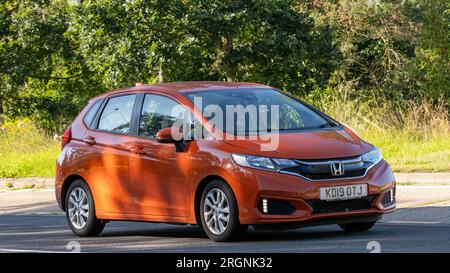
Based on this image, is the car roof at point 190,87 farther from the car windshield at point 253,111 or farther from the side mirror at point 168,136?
the side mirror at point 168,136

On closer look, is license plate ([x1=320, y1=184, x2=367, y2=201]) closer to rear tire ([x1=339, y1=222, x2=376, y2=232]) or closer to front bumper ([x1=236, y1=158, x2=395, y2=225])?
front bumper ([x1=236, y1=158, x2=395, y2=225])

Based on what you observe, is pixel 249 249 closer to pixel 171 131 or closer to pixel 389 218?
pixel 171 131

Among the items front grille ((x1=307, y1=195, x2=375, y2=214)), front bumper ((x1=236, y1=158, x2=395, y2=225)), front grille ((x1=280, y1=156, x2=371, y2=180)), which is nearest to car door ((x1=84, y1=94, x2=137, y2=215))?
front bumper ((x1=236, y1=158, x2=395, y2=225))

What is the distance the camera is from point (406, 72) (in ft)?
113

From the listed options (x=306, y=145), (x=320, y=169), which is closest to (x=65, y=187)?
(x=306, y=145)

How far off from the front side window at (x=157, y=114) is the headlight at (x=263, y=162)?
121cm

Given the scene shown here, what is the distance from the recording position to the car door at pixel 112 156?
12.3m

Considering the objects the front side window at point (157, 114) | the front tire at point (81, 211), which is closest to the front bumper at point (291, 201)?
the front side window at point (157, 114)

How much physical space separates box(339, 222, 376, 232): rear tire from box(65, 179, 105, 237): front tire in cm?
275

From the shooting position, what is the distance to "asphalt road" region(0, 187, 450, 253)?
10445 millimetres

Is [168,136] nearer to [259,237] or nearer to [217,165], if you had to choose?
[217,165]

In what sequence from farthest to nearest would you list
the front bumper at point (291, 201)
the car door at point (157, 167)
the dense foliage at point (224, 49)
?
1. the dense foliage at point (224, 49)
2. the car door at point (157, 167)
3. the front bumper at point (291, 201)

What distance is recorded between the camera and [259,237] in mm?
11641

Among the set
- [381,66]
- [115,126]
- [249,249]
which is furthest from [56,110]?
[249,249]
